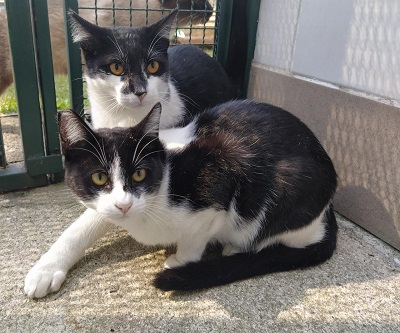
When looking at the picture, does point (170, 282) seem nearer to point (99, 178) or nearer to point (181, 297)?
point (181, 297)

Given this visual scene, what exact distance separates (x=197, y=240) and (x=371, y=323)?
0.64m

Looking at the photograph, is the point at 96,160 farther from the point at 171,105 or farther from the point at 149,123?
the point at 171,105

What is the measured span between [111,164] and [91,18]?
1859 mm

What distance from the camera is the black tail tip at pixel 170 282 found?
1312mm

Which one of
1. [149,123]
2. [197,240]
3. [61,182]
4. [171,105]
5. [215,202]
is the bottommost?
[61,182]

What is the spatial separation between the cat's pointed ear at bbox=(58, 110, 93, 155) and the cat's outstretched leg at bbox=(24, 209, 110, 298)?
38 centimetres

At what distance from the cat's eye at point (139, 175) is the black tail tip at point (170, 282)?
34cm

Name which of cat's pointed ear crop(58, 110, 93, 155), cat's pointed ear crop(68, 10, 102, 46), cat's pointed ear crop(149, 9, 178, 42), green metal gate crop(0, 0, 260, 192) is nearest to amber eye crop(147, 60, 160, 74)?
cat's pointed ear crop(149, 9, 178, 42)

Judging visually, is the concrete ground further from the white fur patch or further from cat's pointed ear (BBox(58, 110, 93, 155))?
cat's pointed ear (BBox(58, 110, 93, 155))

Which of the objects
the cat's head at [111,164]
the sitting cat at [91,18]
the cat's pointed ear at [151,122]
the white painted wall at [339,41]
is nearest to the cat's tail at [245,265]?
the cat's head at [111,164]

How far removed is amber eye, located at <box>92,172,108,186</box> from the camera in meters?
1.22

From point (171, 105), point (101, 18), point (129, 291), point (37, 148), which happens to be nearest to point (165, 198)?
point (129, 291)

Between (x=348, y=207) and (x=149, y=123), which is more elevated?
(x=149, y=123)

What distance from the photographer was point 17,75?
5.99 feet
